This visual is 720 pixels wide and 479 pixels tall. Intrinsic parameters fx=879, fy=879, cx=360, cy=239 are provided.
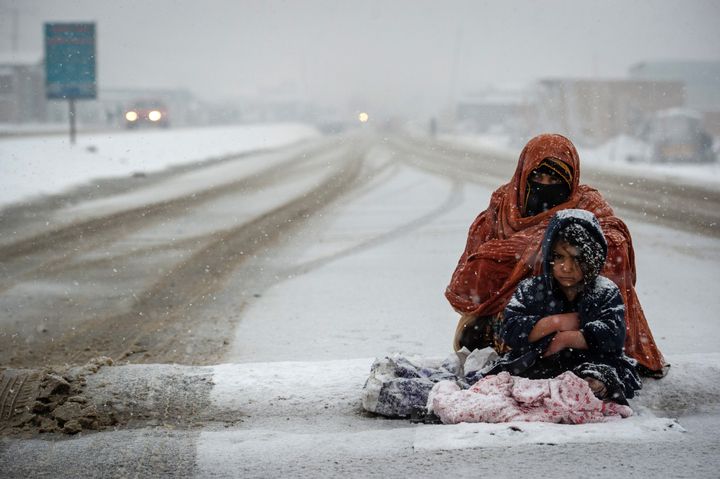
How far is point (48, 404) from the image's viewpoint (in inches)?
164

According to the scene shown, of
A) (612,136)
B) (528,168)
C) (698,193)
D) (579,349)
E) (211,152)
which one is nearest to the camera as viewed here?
(579,349)

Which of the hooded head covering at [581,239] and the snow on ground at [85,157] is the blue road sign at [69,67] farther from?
the hooded head covering at [581,239]

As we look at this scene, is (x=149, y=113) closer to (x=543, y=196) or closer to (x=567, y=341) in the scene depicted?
(x=543, y=196)

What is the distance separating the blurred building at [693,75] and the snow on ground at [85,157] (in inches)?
1450

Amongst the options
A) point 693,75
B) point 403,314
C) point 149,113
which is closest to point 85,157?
point 403,314

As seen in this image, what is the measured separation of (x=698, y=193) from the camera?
17547 mm

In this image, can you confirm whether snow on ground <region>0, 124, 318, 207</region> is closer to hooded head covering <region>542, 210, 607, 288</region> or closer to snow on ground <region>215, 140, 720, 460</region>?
snow on ground <region>215, 140, 720, 460</region>

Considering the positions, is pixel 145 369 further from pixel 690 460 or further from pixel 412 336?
pixel 690 460

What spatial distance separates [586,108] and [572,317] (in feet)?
129

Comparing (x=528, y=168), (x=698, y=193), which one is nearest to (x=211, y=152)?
(x=698, y=193)

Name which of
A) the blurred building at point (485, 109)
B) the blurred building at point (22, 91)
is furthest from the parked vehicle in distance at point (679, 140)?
the blurred building at point (22, 91)

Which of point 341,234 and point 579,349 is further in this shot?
point 341,234

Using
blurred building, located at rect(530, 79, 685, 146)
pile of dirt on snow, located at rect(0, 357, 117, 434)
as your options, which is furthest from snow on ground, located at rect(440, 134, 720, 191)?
pile of dirt on snow, located at rect(0, 357, 117, 434)

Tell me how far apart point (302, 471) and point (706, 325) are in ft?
14.0
